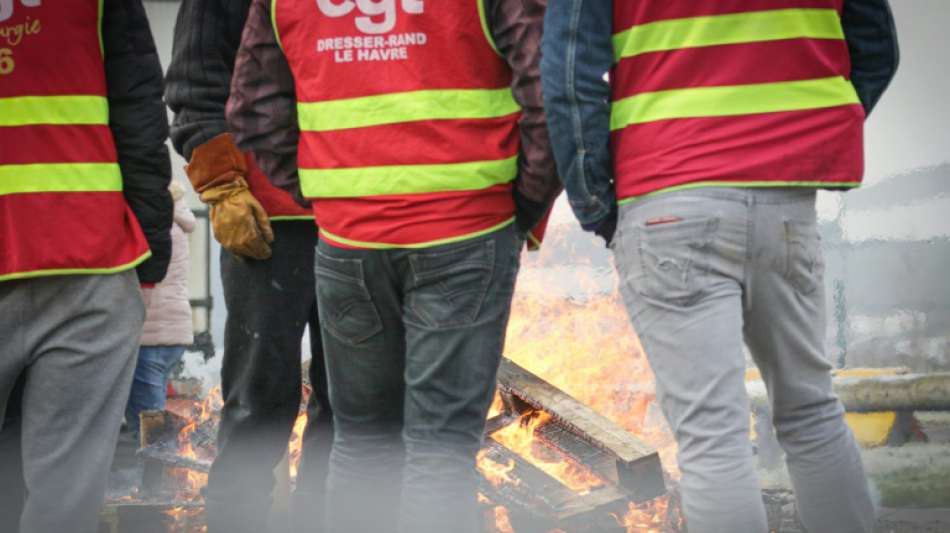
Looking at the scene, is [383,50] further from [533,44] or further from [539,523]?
[539,523]

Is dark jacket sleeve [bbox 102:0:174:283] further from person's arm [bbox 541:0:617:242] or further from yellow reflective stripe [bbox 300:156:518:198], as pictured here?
person's arm [bbox 541:0:617:242]

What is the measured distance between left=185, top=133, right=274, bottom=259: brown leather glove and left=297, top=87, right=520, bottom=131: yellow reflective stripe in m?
0.78

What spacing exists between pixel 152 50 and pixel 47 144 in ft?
1.39

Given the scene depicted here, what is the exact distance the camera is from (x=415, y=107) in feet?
8.89

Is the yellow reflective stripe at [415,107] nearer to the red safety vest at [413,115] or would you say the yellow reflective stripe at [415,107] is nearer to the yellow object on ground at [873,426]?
the red safety vest at [413,115]

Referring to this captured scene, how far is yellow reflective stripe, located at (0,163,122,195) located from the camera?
9.06ft

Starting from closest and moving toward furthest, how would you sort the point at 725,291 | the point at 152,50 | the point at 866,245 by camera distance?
the point at 725,291 → the point at 152,50 → the point at 866,245

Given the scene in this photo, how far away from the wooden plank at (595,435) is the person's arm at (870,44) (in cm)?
186

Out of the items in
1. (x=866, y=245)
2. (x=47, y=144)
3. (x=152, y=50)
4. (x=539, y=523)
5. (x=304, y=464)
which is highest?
(x=152, y=50)

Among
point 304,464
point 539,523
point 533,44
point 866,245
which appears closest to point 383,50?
point 533,44

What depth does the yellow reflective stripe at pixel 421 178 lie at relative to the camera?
107 inches

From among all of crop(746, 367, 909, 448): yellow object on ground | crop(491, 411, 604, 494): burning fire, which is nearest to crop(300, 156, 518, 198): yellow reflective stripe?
crop(491, 411, 604, 494): burning fire

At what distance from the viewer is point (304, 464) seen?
395cm

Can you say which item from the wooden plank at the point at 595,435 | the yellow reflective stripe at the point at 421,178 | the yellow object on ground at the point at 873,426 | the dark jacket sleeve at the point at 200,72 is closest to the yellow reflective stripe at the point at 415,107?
the yellow reflective stripe at the point at 421,178
